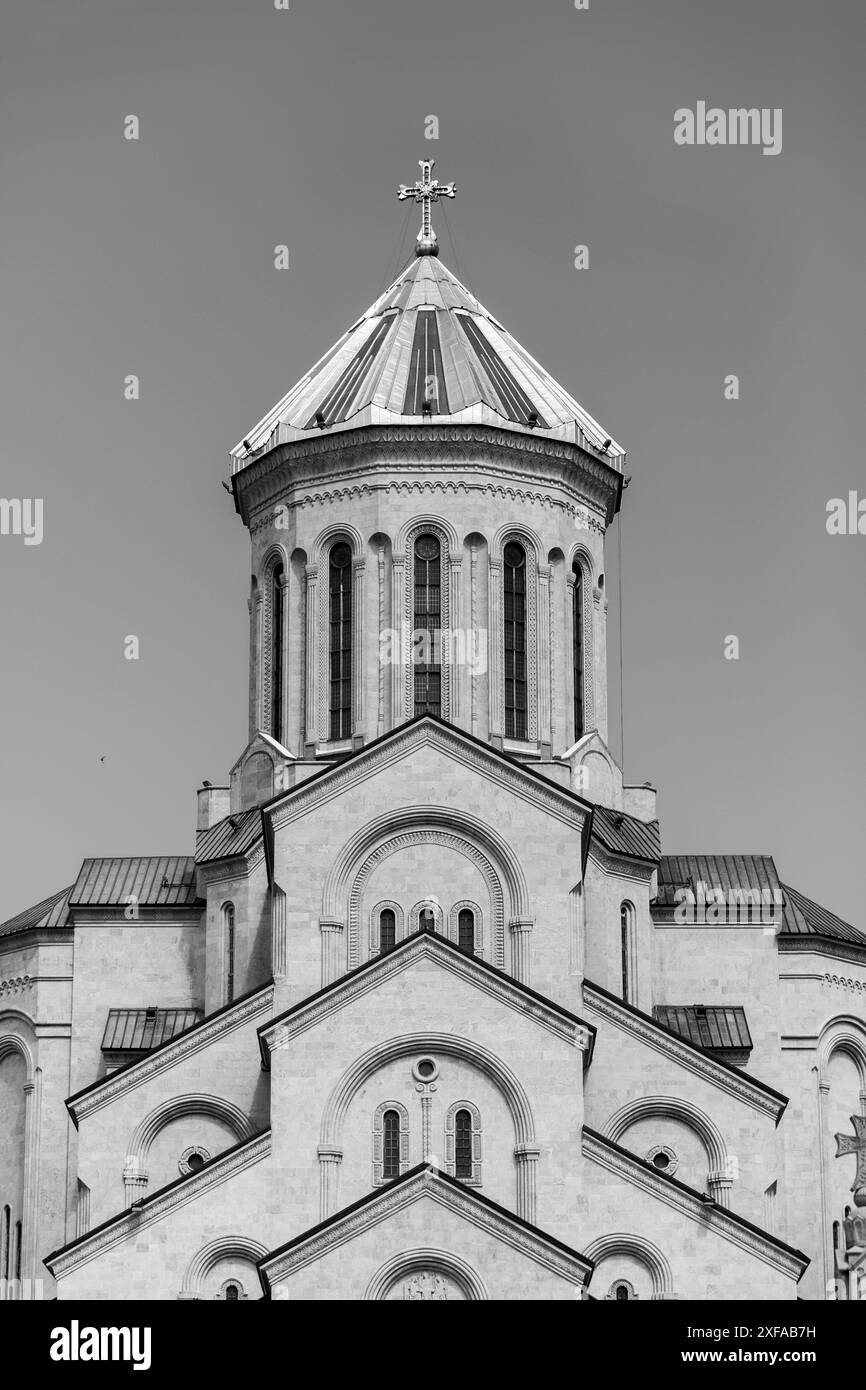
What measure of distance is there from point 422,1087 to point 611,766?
13.0 meters

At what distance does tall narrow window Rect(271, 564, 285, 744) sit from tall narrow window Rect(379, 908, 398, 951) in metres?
8.46

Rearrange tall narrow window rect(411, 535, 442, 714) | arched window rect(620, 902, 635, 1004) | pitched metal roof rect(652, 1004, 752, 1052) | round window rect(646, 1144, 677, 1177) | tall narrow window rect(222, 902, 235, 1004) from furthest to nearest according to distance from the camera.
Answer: tall narrow window rect(411, 535, 442, 714) < pitched metal roof rect(652, 1004, 752, 1052) < arched window rect(620, 902, 635, 1004) < tall narrow window rect(222, 902, 235, 1004) < round window rect(646, 1144, 677, 1177)

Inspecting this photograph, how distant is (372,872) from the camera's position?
55375 millimetres

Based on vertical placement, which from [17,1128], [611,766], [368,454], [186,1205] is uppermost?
[368,454]

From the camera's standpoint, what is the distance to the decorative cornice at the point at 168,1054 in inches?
2224

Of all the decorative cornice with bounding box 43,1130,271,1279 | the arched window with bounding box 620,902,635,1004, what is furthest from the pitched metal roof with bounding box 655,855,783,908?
the decorative cornice with bounding box 43,1130,271,1279

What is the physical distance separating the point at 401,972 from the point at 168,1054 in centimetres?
697

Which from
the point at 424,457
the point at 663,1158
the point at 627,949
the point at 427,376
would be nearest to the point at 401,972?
the point at 663,1158

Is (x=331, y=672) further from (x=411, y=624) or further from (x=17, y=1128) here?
(x=17, y=1128)

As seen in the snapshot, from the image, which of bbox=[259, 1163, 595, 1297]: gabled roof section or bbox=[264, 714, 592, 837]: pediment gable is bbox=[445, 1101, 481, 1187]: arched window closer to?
bbox=[259, 1163, 595, 1297]: gabled roof section

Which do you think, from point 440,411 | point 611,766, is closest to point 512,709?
point 611,766

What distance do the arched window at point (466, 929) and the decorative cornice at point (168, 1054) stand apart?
4130mm

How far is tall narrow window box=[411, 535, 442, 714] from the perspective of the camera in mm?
61406
